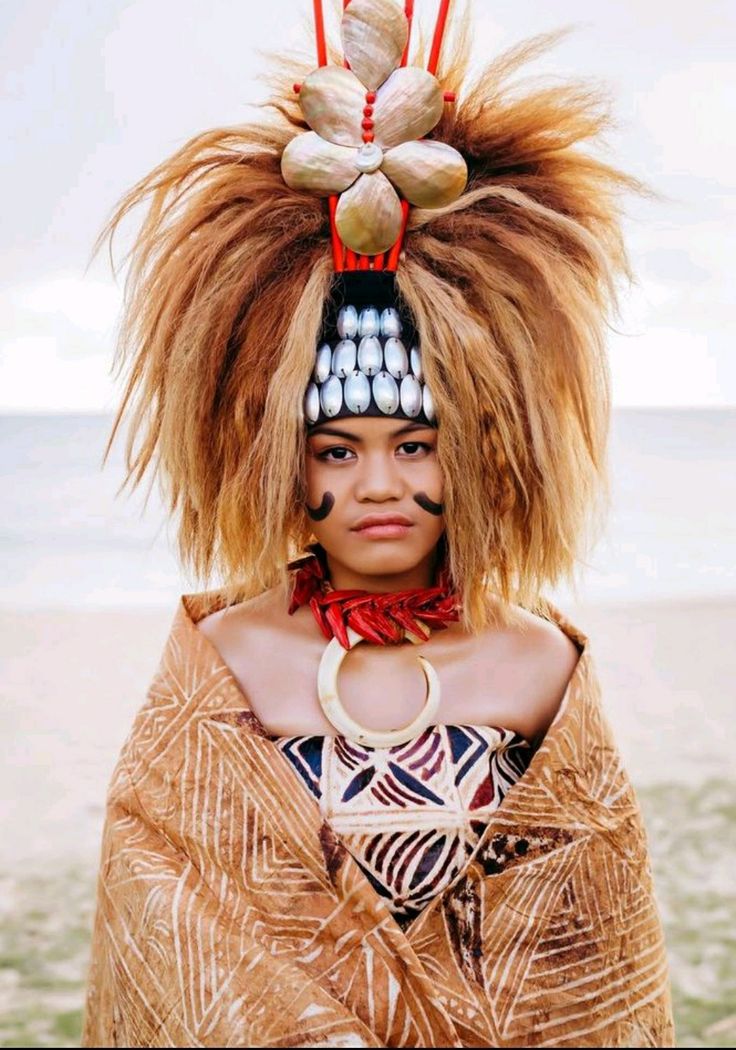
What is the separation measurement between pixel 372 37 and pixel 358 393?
1.29ft

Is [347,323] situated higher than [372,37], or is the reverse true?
Answer: [372,37]

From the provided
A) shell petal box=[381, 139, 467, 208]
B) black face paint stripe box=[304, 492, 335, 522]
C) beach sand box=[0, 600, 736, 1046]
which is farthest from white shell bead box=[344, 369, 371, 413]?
beach sand box=[0, 600, 736, 1046]

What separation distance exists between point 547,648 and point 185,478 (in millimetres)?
468

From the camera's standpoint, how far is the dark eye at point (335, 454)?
4.61 feet

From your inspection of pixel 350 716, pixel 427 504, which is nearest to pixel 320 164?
pixel 427 504

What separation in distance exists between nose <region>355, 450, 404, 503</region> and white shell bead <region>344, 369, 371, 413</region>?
5 centimetres

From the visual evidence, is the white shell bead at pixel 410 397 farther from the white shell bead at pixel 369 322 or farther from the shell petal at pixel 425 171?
the shell petal at pixel 425 171

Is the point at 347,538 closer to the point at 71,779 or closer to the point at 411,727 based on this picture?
the point at 411,727

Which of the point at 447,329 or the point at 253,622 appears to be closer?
the point at 447,329

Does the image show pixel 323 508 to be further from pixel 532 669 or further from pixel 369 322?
pixel 532 669

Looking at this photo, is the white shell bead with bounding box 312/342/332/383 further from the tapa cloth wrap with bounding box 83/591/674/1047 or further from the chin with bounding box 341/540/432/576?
the tapa cloth wrap with bounding box 83/591/674/1047

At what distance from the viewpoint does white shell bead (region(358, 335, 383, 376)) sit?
1.37m

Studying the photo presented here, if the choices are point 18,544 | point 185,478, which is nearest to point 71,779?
point 185,478

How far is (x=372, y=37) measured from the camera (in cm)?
140
